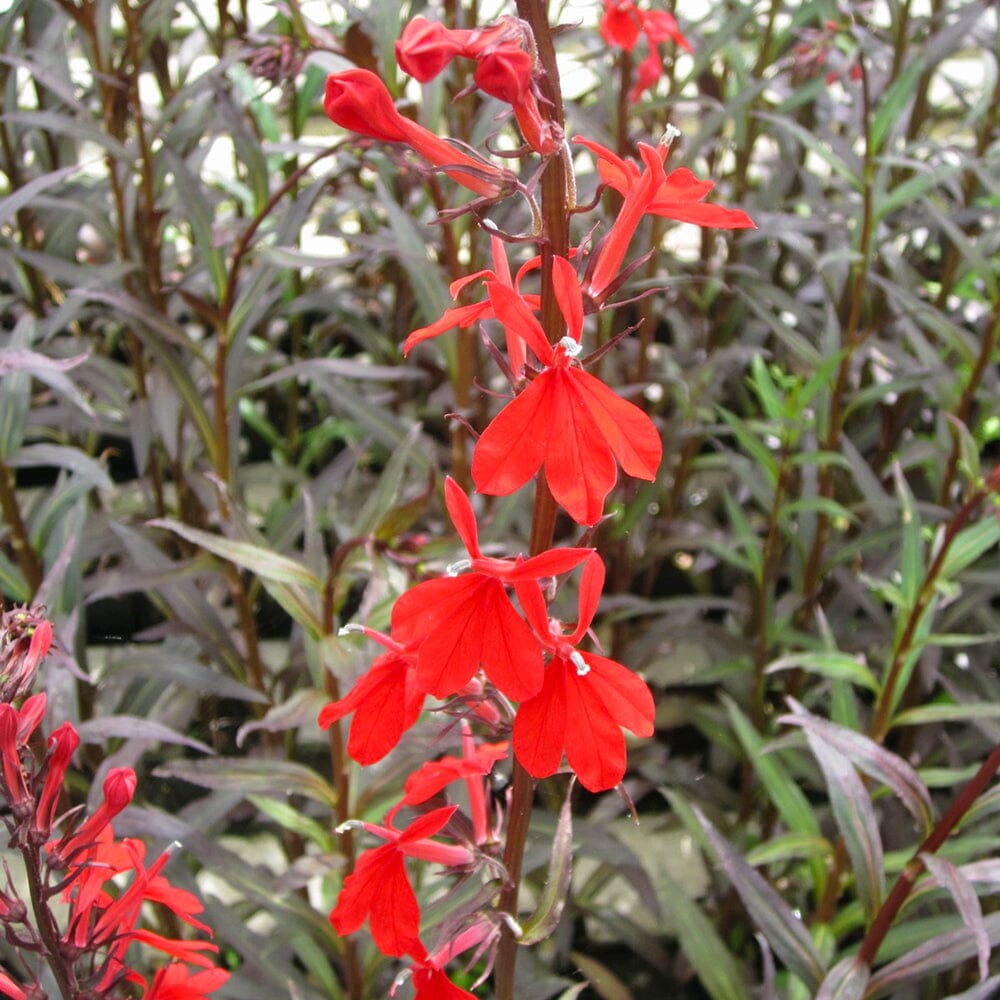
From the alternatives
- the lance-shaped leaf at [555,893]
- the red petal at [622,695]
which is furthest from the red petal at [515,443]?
the lance-shaped leaf at [555,893]

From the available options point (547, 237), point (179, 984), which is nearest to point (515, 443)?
point (547, 237)

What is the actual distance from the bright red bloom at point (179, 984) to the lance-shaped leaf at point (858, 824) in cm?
53

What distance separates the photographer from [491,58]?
1.58 ft

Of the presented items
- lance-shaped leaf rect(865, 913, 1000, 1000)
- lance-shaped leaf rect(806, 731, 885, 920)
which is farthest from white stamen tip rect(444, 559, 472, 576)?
lance-shaped leaf rect(865, 913, 1000, 1000)

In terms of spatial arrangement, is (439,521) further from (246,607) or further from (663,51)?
(663,51)

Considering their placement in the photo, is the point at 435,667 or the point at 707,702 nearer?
the point at 435,667

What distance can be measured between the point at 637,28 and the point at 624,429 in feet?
2.37

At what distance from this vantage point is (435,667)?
0.53 m

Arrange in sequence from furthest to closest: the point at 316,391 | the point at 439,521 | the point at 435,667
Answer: the point at 316,391 → the point at 439,521 → the point at 435,667

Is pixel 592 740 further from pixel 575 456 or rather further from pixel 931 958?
pixel 931 958

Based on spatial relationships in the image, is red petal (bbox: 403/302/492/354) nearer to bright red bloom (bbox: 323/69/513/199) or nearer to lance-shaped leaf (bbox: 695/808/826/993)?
bright red bloom (bbox: 323/69/513/199)

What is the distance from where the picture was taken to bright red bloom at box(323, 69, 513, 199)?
53cm

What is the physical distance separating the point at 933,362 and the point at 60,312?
3.40 ft

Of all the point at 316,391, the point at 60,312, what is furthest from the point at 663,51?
the point at 60,312
